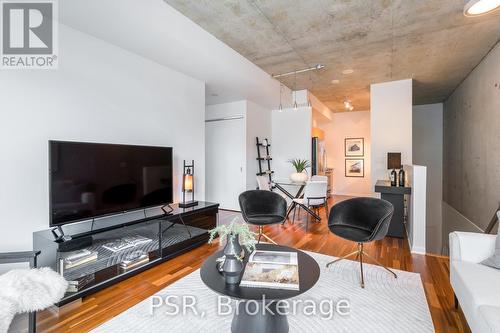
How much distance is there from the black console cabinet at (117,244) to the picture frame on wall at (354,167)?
20.8ft

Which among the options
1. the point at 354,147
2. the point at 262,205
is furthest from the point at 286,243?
the point at 354,147

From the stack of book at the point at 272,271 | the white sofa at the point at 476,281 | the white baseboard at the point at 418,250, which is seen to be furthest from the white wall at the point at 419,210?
the stack of book at the point at 272,271

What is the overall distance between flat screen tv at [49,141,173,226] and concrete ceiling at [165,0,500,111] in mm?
1848

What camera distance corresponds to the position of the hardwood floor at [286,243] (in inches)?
76.6

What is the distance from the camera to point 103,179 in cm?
263

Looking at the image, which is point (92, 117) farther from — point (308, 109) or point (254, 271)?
point (308, 109)

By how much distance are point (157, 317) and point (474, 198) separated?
579cm

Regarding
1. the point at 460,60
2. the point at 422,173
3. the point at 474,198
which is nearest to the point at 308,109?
the point at 460,60

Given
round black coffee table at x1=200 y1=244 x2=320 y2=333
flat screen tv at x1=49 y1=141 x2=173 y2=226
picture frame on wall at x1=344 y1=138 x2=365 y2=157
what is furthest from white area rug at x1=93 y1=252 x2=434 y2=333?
picture frame on wall at x1=344 y1=138 x2=365 y2=157

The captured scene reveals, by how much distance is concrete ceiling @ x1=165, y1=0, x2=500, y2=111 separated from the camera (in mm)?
2941

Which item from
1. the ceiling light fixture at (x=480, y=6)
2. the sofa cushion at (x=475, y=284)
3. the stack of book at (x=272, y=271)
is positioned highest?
the ceiling light fixture at (x=480, y=6)

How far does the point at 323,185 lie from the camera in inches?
178

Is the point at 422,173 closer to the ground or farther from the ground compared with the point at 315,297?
farther from the ground

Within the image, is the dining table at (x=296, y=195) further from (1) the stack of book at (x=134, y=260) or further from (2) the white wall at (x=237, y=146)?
(1) the stack of book at (x=134, y=260)
